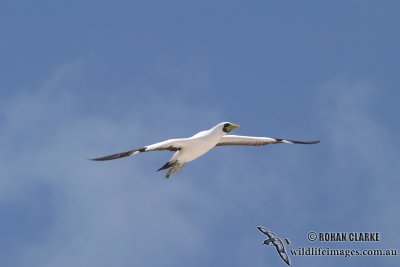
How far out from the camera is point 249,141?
56.1m

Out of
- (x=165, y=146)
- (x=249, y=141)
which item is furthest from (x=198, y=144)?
(x=249, y=141)

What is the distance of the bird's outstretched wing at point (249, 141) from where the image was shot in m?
55.4

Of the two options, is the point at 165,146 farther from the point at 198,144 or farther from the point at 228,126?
the point at 228,126

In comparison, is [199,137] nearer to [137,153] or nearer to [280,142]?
[137,153]

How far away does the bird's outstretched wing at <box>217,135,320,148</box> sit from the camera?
5539 cm

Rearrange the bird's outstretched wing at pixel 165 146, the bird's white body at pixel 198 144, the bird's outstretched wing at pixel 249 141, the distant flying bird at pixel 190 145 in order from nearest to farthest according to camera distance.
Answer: the bird's outstretched wing at pixel 165 146, the distant flying bird at pixel 190 145, the bird's white body at pixel 198 144, the bird's outstretched wing at pixel 249 141

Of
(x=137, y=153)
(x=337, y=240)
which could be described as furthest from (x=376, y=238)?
(x=137, y=153)

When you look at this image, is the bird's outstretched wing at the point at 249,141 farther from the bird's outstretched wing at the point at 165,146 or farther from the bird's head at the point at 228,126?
the bird's outstretched wing at the point at 165,146

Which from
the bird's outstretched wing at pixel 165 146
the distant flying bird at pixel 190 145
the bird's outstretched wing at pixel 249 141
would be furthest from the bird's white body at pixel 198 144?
the bird's outstretched wing at pixel 249 141

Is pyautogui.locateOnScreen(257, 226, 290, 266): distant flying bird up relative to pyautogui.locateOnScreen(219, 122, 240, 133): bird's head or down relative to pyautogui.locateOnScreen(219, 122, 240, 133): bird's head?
down

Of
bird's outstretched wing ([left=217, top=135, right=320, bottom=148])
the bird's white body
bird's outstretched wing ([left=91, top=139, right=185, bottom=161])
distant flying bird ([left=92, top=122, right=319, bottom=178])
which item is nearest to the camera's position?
bird's outstretched wing ([left=91, top=139, right=185, bottom=161])

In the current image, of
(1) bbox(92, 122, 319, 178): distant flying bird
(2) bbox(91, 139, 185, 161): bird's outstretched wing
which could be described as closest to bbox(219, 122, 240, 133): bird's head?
(1) bbox(92, 122, 319, 178): distant flying bird

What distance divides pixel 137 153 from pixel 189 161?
13.3ft

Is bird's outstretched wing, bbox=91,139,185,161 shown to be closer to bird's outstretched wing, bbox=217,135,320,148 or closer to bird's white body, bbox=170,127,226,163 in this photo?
bird's white body, bbox=170,127,226,163
